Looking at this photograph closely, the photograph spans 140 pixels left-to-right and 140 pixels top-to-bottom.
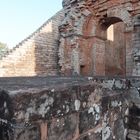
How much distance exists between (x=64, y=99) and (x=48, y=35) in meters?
12.7

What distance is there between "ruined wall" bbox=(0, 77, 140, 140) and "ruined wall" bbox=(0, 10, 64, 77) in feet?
31.7

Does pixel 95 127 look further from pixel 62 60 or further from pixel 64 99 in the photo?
pixel 62 60

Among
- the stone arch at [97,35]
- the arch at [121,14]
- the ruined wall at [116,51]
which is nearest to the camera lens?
the arch at [121,14]

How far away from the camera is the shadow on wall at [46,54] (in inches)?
515

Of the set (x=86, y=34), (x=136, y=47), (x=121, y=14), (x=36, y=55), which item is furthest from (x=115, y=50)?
(x=136, y=47)

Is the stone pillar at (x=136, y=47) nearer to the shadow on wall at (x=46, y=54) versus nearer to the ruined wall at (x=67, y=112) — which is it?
the shadow on wall at (x=46, y=54)

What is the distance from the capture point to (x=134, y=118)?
249 centimetres

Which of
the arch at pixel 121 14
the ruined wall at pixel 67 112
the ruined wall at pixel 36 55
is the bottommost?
the ruined wall at pixel 67 112

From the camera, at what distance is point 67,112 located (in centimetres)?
147

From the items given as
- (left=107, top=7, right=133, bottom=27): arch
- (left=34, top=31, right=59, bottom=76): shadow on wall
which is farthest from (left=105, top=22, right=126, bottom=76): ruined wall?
(left=107, top=7, right=133, bottom=27): arch

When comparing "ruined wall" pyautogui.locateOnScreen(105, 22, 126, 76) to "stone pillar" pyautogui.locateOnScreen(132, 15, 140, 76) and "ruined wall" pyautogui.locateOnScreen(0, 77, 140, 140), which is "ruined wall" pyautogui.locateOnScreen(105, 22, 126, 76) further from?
"ruined wall" pyautogui.locateOnScreen(0, 77, 140, 140)

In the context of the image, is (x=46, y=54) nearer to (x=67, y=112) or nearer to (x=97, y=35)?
(x=97, y=35)


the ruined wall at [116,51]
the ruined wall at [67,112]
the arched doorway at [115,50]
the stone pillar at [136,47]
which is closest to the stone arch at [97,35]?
the stone pillar at [136,47]

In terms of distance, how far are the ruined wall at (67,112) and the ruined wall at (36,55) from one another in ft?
31.7
